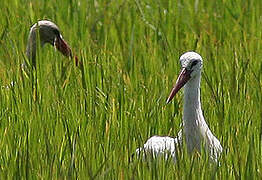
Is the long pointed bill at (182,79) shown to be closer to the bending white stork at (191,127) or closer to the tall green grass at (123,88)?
the bending white stork at (191,127)

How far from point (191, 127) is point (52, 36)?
2069 millimetres

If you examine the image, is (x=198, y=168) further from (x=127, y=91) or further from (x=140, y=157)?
(x=127, y=91)

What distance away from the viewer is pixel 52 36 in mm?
6422

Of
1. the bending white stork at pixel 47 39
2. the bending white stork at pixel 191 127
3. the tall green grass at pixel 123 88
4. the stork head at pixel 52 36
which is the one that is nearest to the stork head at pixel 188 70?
the bending white stork at pixel 191 127

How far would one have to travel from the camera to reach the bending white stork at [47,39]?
6117 millimetres

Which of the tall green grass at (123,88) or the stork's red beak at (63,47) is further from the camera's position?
the stork's red beak at (63,47)

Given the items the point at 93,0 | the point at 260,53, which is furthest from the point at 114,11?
the point at 260,53

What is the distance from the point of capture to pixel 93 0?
7195 mm

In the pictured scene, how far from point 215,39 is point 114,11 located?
108 cm

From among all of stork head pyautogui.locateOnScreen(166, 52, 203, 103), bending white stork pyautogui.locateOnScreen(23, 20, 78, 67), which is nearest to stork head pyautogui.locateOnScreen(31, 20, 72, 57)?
bending white stork pyautogui.locateOnScreen(23, 20, 78, 67)

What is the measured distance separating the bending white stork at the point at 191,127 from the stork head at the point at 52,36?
1.51 metres

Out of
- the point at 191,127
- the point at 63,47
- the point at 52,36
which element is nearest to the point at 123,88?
the point at 191,127

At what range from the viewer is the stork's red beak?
20.0 feet

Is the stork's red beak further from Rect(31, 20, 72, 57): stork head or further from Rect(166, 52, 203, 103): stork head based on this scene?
Rect(166, 52, 203, 103): stork head
